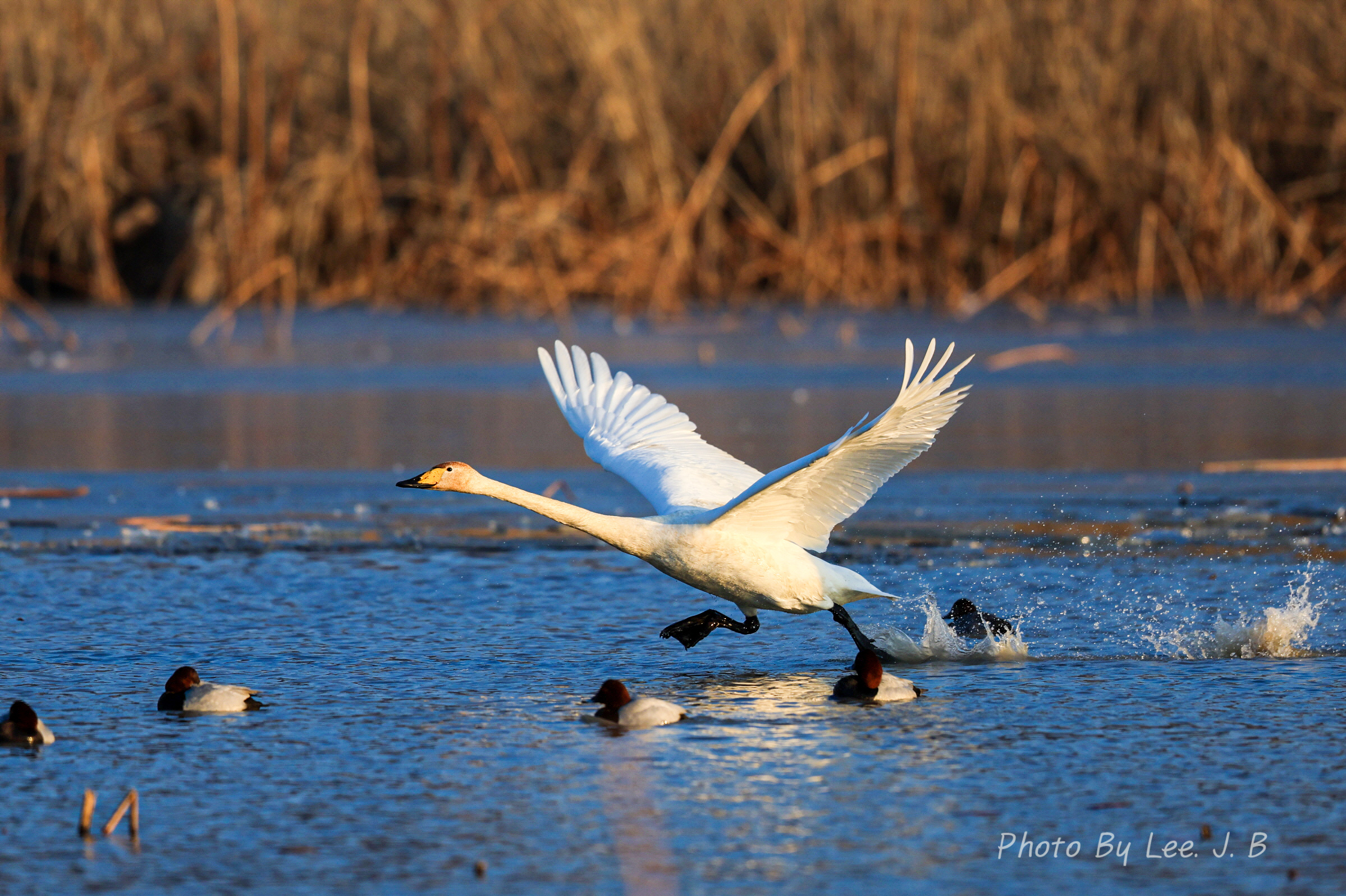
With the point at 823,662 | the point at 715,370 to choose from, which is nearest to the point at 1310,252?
the point at 715,370

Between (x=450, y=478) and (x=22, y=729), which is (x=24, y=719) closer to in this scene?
(x=22, y=729)

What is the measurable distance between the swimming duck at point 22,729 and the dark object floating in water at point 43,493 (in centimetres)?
381

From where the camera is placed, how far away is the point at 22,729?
14.5ft

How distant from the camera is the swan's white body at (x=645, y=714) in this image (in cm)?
458

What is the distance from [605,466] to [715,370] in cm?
561

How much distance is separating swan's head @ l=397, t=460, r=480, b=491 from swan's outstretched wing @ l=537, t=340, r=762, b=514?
0.66 meters

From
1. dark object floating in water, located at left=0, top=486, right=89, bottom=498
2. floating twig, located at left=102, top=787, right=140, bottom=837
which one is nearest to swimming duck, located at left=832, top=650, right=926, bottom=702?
floating twig, located at left=102, top=787, right=140, bottom=837

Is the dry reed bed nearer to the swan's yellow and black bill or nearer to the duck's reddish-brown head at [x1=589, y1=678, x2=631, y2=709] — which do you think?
the swan's yellow and black bill

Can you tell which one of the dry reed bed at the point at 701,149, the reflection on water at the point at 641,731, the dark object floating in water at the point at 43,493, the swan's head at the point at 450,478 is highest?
the dry reed bed at the point at 701,149

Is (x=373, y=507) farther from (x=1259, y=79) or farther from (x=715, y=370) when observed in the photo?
(x=1259, y=79)

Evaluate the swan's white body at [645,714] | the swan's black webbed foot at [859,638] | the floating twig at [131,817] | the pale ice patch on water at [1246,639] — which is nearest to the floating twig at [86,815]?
the floating twig at [131,817]

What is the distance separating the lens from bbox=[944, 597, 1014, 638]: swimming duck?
5461 mm

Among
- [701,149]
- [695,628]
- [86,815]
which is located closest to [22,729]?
[86,815]

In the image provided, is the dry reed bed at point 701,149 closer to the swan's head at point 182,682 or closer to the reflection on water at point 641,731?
the reflection on water at point 641,731
